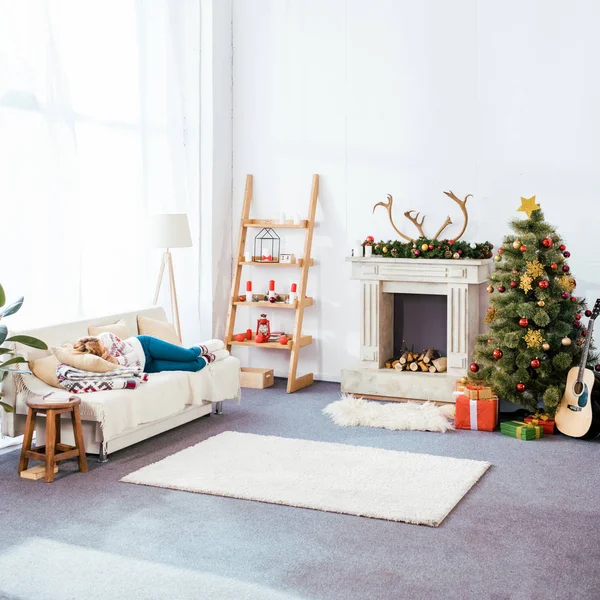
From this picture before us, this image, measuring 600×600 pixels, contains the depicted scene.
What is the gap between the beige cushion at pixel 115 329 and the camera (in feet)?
18.6

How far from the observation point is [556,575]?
3543mm

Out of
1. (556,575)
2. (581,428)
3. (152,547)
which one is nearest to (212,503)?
(152,547)

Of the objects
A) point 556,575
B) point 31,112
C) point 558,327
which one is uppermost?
point 31,112

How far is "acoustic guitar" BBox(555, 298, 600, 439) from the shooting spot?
5.66 m

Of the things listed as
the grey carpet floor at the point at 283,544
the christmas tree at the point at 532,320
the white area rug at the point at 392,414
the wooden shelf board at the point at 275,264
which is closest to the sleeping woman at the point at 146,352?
the grey carpet floor at the point at 283,544

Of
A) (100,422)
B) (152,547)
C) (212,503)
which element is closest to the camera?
(152,547)

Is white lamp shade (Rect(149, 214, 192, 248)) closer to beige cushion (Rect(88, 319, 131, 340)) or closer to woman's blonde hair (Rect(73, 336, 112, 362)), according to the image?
beige cushion (Rect(88, 319, 131, 340))

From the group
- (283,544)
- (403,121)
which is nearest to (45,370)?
(283,544)

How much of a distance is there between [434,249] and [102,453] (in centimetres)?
306

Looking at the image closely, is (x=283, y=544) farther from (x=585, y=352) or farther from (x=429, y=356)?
(x=429, y=356)

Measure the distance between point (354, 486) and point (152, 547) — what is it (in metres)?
1.23

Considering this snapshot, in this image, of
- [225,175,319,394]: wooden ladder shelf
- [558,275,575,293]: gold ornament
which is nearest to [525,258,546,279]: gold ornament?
[558,275,575,293]: gold ornament

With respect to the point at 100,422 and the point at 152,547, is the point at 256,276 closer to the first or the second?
the point at 100,422

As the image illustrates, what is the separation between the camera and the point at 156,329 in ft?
20.3
